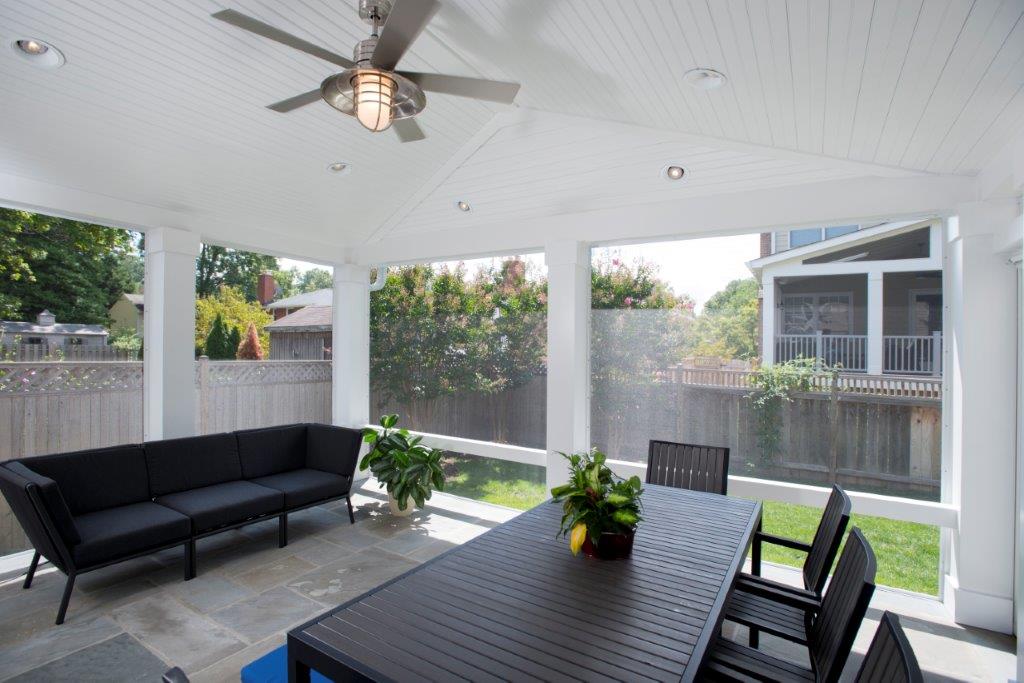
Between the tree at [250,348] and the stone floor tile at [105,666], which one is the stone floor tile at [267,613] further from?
the tree at [250,348]

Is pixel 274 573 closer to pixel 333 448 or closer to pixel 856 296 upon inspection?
pixel 333 448

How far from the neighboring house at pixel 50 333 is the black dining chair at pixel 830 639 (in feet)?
15.1

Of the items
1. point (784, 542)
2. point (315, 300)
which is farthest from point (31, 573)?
point (315, 300)

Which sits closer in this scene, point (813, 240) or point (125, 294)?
point (813, 240)

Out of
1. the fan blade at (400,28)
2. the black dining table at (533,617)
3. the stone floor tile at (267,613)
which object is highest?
the fan blade at (400,28)

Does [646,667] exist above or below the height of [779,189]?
below

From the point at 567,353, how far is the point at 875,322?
2.10m

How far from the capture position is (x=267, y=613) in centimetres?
296

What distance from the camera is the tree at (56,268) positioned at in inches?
181

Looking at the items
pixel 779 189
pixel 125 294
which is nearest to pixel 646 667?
pixel 779 189

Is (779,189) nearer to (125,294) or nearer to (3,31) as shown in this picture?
(3,31)

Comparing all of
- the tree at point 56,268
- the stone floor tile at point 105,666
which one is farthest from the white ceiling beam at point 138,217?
the stone floor tile at point 105,666

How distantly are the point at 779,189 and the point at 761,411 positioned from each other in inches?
59.9

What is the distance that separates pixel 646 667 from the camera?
53.2 inches
